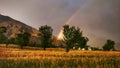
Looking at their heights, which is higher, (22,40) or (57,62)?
(22,40)

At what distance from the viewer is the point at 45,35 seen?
132 metres

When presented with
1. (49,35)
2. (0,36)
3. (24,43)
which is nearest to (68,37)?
(49,35)

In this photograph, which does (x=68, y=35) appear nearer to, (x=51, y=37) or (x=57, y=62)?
(x=51, y=37)

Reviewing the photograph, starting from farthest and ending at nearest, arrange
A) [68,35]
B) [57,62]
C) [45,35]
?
[45,35] → [68,35] → [57,62]

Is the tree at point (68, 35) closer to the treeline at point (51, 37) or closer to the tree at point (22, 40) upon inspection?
the treeline at point (51, 37)

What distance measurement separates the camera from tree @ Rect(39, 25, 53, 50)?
13150 cm

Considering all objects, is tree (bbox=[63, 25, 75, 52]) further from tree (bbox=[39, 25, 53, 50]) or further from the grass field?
the grass field

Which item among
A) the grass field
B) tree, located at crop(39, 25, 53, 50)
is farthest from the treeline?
the grass field

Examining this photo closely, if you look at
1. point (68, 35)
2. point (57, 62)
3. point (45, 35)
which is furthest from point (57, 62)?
point (45, 35)

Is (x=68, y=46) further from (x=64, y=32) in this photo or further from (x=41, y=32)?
(x=41, y=32)

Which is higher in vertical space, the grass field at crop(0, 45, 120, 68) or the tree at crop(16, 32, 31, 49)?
the tree at crop(16, 32, 31, 49)

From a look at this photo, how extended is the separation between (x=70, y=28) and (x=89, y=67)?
8702cm

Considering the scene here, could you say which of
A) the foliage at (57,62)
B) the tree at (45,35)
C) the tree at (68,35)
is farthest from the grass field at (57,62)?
the tree at (45,35)

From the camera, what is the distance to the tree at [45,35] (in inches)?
5177
